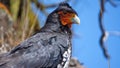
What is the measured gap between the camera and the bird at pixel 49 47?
3738mm

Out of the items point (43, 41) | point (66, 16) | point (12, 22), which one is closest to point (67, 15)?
point (66, 16)

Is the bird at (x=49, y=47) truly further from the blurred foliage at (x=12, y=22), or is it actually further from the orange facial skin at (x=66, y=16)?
the blurred foliage at (x=12, y=22)

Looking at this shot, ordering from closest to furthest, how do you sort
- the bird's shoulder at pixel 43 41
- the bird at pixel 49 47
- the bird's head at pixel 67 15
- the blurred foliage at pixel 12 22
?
1. the bird at pixel 49 47
2. the bird's shoulder at pixel 43 41
3. the bird's head at pixel 67 15
4. the blurred foliage at pixel 12 22

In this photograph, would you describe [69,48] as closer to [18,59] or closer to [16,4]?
[18,59]

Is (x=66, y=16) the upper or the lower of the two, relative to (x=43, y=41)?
upper

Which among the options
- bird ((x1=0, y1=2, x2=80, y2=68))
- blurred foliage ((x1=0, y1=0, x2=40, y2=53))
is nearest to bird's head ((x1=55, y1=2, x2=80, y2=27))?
bird ((x1=0, y1=2, x2=80, y2=68))

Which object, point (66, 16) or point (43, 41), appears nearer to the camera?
point (43, 41)

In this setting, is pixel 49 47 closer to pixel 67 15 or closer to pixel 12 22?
pixel 67 15

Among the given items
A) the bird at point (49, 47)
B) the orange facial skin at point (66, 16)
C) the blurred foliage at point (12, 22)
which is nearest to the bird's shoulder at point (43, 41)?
the bird at point (49, 47)

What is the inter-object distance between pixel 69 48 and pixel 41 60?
1.05ft

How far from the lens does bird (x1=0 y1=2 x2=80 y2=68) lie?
3738 mm

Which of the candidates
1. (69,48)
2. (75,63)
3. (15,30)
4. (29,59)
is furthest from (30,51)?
(15,30)

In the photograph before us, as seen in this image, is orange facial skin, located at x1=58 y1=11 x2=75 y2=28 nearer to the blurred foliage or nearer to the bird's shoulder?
the bird's shoulder

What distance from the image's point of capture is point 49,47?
12.6ft
